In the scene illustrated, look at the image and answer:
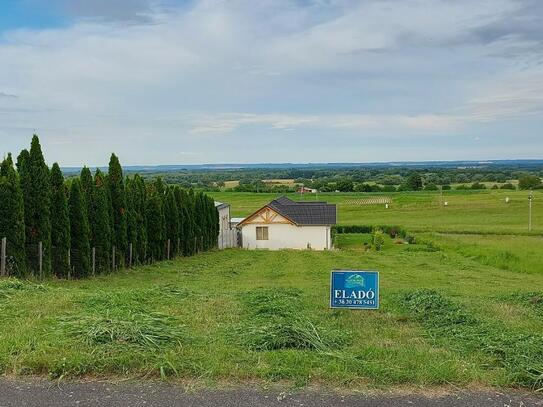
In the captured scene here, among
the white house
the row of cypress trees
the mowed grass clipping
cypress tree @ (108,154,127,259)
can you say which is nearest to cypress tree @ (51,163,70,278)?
the row of cypress trees

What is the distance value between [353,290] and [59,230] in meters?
11.9

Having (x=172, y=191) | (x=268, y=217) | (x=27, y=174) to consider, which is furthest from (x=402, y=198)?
(x=27, y=174)

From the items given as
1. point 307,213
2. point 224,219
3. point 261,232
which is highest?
point 307,213

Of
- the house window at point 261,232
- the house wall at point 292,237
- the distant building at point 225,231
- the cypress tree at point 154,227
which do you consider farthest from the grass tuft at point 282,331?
the house window at point 261,232

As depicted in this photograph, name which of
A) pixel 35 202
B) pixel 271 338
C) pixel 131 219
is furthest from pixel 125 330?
pixel 131 219

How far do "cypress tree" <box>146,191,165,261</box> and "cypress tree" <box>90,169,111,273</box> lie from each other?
521cm

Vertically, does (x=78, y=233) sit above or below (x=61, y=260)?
above

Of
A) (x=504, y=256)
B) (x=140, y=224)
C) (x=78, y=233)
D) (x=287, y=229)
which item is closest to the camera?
(x=78, y=233)

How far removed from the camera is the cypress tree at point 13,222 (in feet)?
46.9

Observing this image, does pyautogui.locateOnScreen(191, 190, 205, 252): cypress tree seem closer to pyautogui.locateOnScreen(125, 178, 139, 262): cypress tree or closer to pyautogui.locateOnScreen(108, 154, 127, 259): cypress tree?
pyautogui.locateOnScreen(125, 178, 139, 262): cypress tree

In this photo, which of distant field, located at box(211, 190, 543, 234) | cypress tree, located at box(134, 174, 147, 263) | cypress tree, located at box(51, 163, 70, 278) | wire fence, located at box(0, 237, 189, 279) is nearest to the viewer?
wire fence, located at box(0, 237, 189, 279)

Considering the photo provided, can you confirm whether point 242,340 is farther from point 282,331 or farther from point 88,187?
point 88,187

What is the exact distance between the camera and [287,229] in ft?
132

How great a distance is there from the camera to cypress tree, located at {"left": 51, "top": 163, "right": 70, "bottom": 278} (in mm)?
16391
